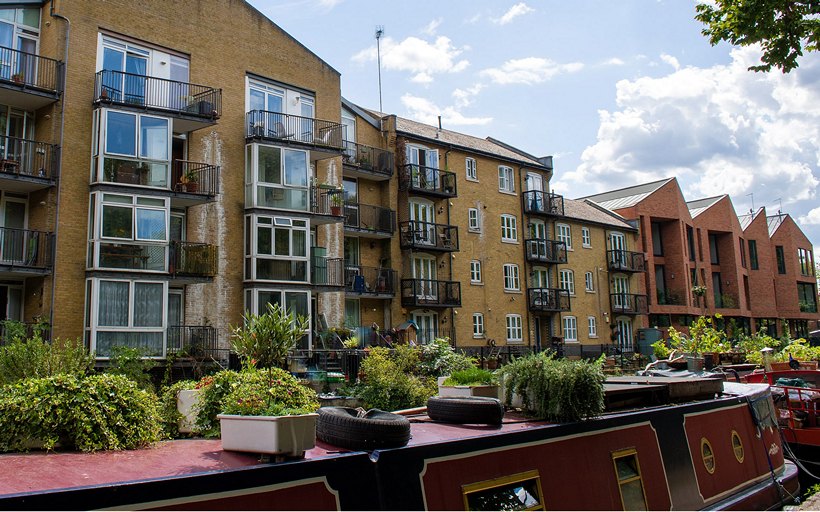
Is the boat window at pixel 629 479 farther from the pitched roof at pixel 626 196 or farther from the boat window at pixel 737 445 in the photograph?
the pitched roof at pixel 626 196

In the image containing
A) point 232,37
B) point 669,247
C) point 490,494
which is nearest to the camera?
point 490,494

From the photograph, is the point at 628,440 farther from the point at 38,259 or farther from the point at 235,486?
the point at 38,259

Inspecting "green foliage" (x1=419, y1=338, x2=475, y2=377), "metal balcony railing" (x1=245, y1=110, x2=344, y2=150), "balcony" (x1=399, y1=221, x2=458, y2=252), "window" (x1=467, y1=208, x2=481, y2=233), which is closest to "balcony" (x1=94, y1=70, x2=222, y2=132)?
"metal balcony railing" (x1=245, y1=110, x2=344, y2=150)

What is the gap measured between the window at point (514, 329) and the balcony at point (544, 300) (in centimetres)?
108

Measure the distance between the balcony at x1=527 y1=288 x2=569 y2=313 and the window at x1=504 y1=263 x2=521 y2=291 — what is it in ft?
2.65

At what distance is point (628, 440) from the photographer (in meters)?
8.48

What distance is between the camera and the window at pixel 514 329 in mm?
32938

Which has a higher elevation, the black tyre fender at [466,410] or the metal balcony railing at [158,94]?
the metal balcony railing at [158,94]

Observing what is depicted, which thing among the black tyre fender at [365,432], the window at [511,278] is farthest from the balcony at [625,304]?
the black tyre fender at [365,432]

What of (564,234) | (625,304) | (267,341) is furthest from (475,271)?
(267,341)

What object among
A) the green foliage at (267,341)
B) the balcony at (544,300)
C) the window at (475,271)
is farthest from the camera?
the balcony at (544,300)

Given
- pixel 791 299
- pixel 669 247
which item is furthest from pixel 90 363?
pixel 791 299

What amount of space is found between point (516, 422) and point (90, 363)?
34.0 ft

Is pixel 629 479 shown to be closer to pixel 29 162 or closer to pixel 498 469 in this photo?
pixel 498 469
